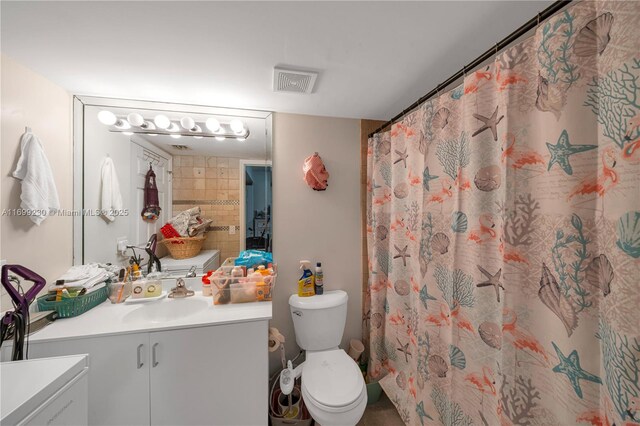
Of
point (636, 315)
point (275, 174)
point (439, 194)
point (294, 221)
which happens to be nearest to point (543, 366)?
point (636, 315)

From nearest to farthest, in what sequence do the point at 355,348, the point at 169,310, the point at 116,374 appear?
the point at 116,374 → the point at 169,310 → the point at 355,348

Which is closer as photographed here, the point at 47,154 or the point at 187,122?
the point at 47,154

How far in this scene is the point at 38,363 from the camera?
33.2 inches

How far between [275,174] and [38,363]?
1476 millimetres

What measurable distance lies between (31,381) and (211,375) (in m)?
0.72

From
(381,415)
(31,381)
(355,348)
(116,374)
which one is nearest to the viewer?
(31,381)

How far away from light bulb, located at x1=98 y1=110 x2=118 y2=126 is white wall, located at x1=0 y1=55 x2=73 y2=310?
6.0 inches

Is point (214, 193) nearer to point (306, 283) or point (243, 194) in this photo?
point (243, 194)

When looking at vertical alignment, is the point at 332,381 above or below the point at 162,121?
below

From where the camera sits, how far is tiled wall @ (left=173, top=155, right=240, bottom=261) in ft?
5.71

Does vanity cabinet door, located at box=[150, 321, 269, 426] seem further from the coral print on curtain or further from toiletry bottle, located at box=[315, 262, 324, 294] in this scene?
the coral print on curtain

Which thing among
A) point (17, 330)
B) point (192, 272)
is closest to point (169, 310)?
point (192, 272)

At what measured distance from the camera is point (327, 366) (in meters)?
1.49

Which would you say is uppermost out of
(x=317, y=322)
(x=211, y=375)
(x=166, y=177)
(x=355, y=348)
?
(x=166, y=177)
